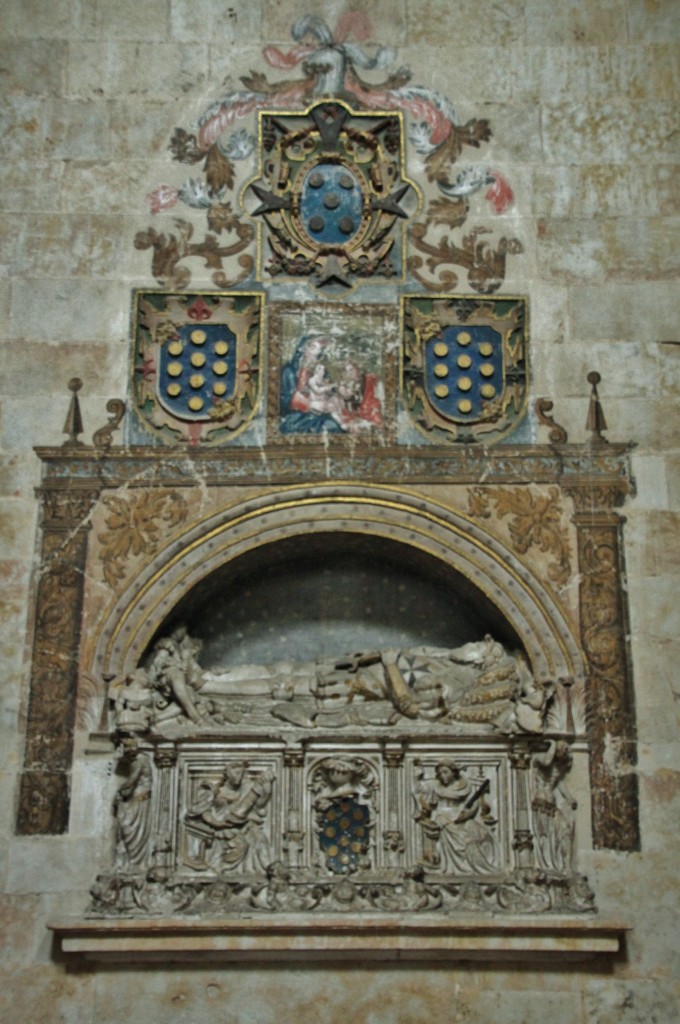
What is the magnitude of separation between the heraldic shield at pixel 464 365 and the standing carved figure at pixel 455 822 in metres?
2.19

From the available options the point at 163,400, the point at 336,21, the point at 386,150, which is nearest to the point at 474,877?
the point at 163,400

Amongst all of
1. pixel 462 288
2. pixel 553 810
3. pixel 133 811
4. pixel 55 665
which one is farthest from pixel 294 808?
pixel 462 288

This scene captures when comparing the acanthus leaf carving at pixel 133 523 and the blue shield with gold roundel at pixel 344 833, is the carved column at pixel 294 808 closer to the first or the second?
the blue shield with gold roundel at pixel 344 833

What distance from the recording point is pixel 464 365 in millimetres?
9133

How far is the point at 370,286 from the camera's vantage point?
364 inches

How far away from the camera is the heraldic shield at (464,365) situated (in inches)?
356

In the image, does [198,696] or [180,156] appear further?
[180,156]

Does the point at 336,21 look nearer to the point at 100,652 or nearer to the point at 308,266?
the point at 308,266

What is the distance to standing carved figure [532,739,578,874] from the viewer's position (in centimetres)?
827

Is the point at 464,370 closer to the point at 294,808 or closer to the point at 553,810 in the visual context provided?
the point at 553,810

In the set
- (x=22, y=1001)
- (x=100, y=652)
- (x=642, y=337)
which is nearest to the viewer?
(x=22, y=1001)

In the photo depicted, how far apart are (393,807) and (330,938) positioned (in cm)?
87

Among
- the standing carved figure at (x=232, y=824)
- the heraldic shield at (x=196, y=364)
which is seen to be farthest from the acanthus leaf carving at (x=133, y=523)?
the standing carved figure at (x=232, y=824)

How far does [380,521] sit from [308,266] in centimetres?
183
